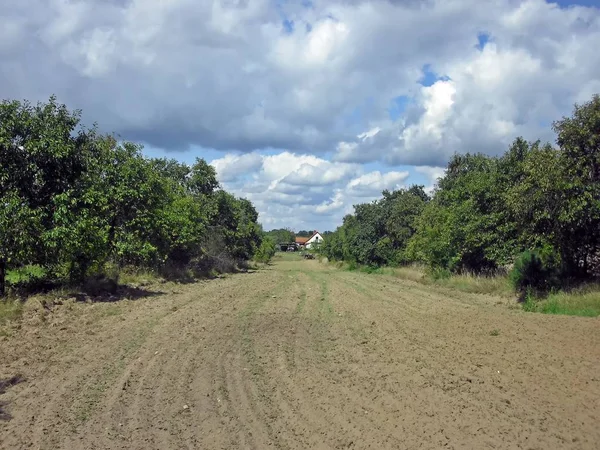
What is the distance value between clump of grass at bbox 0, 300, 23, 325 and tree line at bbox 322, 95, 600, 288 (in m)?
15.0

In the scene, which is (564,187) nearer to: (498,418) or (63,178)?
(498,418)

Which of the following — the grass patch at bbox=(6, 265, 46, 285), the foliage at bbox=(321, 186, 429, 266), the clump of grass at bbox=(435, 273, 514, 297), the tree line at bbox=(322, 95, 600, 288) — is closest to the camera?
the tree line at bbox=(322, 95, 600, 288)

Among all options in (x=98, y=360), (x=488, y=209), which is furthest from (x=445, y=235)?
(x=98, y=360)

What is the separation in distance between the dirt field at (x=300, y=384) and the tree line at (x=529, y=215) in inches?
194

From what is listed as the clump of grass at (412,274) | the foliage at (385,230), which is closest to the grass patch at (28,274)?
the clump of grass at (412,274)

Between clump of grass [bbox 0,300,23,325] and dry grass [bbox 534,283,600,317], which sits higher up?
clump of grass [bbox 0,300,23,325]

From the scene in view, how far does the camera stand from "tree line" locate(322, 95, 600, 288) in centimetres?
1695

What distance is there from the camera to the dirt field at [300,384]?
19.5 ft

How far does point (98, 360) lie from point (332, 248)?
66207 mm

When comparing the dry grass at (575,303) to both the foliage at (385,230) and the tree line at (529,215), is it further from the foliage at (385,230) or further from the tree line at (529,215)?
the foliage at (385,230)

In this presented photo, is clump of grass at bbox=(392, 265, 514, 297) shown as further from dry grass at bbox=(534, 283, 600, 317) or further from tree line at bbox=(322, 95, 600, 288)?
dry grass at bbox=(534, 283, 600, 317)

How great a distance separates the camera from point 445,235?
29578 millimetres

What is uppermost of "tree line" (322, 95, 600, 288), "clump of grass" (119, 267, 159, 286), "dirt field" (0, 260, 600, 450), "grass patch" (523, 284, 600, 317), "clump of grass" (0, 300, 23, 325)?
"tree line" (322, 95, 600, 288)

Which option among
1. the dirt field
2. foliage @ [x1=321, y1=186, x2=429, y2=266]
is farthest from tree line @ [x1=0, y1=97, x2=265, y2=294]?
foliage @ [x1=321, y1=186, x2=429, y2=266]
